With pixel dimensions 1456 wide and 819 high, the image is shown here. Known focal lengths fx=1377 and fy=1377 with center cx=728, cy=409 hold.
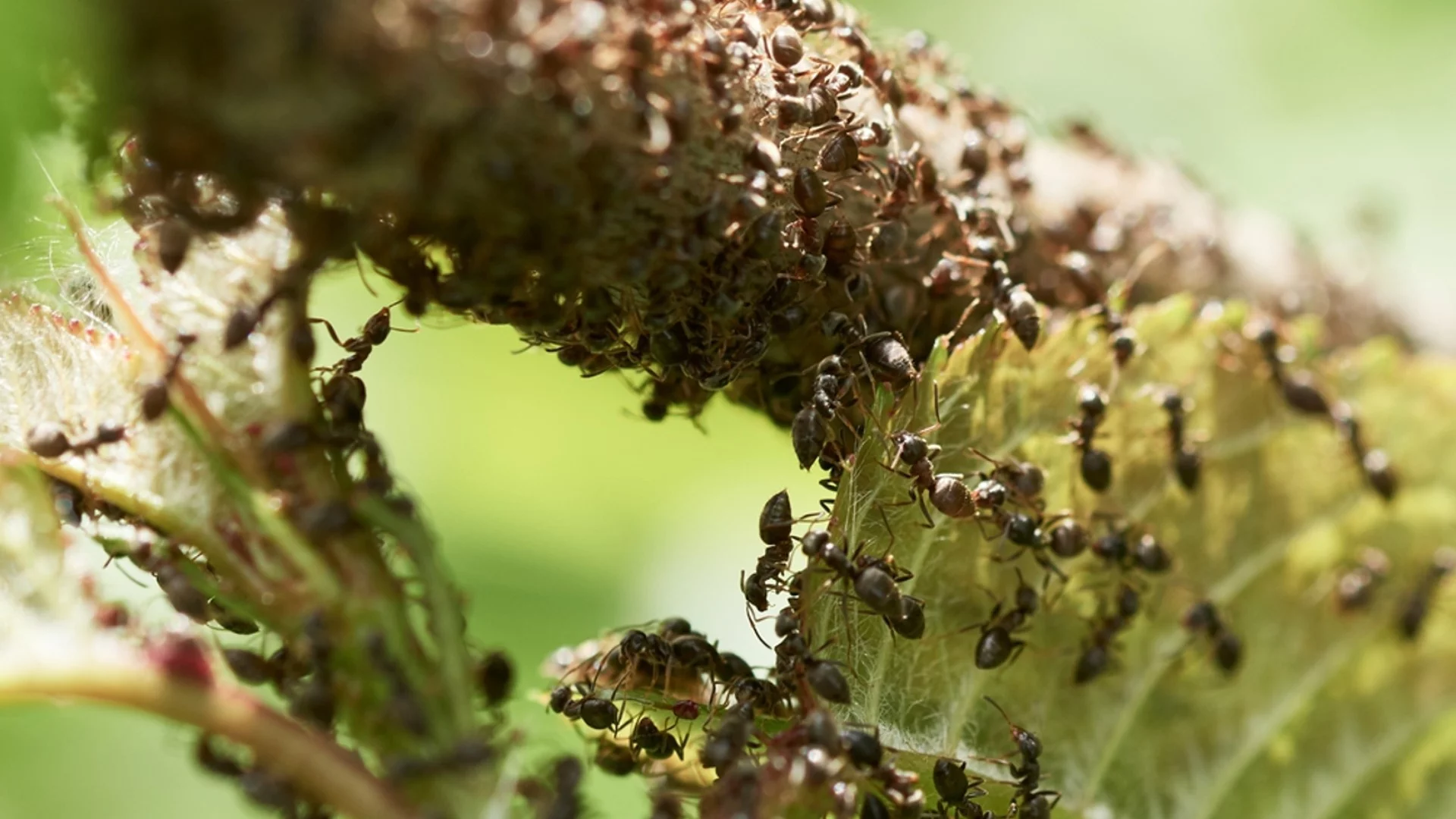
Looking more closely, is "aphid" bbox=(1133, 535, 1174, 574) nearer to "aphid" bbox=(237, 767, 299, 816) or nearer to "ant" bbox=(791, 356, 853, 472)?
"ant" bbox=(791, 356, 853, 472)

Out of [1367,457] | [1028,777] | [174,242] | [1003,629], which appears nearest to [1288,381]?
[1367,457]

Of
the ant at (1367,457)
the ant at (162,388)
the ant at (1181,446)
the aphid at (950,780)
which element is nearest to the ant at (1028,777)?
the aphid at (950,780)

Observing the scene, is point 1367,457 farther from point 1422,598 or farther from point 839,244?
point 839,244

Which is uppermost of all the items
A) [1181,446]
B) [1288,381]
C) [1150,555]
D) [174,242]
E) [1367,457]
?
[1288,381]

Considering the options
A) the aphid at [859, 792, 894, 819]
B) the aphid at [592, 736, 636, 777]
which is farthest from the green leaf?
the aphid at [592, 736, 636, 777]

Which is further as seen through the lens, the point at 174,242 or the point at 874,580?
the point at 874,580

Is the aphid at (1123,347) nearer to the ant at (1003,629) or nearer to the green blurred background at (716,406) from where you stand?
the ant at (1003,629)

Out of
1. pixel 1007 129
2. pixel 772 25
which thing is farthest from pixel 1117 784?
pixel 772 25
